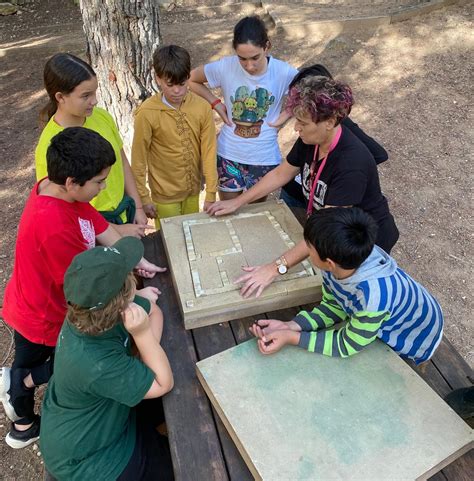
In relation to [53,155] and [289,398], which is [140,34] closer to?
[53,155]

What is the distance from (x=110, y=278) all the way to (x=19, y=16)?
9472 mm

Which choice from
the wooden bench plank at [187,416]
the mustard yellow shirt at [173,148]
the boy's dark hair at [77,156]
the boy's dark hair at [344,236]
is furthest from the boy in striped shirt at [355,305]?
the mustard yellow shirt at [173,148]

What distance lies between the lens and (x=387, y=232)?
91.1 inches

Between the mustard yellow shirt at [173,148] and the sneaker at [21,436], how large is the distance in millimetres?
1480

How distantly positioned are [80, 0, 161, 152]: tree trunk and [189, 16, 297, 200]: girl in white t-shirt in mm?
766

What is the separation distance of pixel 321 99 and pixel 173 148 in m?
1.16

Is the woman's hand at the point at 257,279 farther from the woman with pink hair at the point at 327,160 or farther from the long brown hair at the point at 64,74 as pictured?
the long brown hair at the point at 64,74

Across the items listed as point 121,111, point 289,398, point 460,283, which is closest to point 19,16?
point 121,111

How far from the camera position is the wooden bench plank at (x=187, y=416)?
1.44 meters

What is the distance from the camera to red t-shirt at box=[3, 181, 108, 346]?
1839mm

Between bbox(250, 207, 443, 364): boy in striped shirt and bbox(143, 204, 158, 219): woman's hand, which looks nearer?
bbox(250, 207, 443, 364): boy in striped shirt

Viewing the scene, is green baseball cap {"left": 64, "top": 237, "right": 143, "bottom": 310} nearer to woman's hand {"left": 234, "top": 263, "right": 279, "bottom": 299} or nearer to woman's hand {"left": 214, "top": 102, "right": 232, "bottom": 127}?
woman's hand {"left": 234, "top": 263, "right": 279, "bottom": 299}

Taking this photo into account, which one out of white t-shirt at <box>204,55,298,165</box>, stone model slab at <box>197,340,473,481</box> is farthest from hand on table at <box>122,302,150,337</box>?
white t-shirt at <box>204,55,298,165</box>

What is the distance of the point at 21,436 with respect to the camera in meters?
2.51
